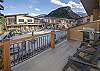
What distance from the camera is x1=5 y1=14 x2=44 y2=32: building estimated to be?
111 feet

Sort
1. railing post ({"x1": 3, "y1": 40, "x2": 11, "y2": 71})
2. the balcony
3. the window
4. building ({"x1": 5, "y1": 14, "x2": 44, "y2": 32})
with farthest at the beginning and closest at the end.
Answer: the window, building ({"x1": 5, "y1": 14, "x2": 44, "y2": 32}), railing post ({"x1": 3, "y1": 40, "x2": 11, "y2": 71}), the balcony

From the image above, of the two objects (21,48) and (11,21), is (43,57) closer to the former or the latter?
(21,48)

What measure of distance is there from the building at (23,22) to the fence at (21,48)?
25.9 metres

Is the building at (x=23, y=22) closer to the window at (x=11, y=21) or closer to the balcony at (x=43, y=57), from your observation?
the window at (x=11, y=21)

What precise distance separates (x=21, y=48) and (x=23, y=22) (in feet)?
101

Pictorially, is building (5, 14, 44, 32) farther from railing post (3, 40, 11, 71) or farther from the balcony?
railing post (3, 40, 11, 71)

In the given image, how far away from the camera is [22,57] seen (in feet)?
18.0

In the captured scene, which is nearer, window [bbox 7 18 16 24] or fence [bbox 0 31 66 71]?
fence [bbox 0 31 66 71]

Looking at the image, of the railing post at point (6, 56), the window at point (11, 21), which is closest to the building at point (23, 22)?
the window at point (11, 21)

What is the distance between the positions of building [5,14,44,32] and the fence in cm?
2593

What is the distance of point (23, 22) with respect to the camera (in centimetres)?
3625

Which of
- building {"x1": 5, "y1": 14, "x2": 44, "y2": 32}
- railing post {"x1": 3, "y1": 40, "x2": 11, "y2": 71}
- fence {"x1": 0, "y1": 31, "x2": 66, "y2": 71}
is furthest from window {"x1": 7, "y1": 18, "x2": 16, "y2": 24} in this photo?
railing post {"x1": 3, "y1": 40, "x2": 11, "y2": 71}

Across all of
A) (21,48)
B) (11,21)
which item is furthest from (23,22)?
(21,48)

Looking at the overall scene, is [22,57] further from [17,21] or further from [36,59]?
[17,21]
